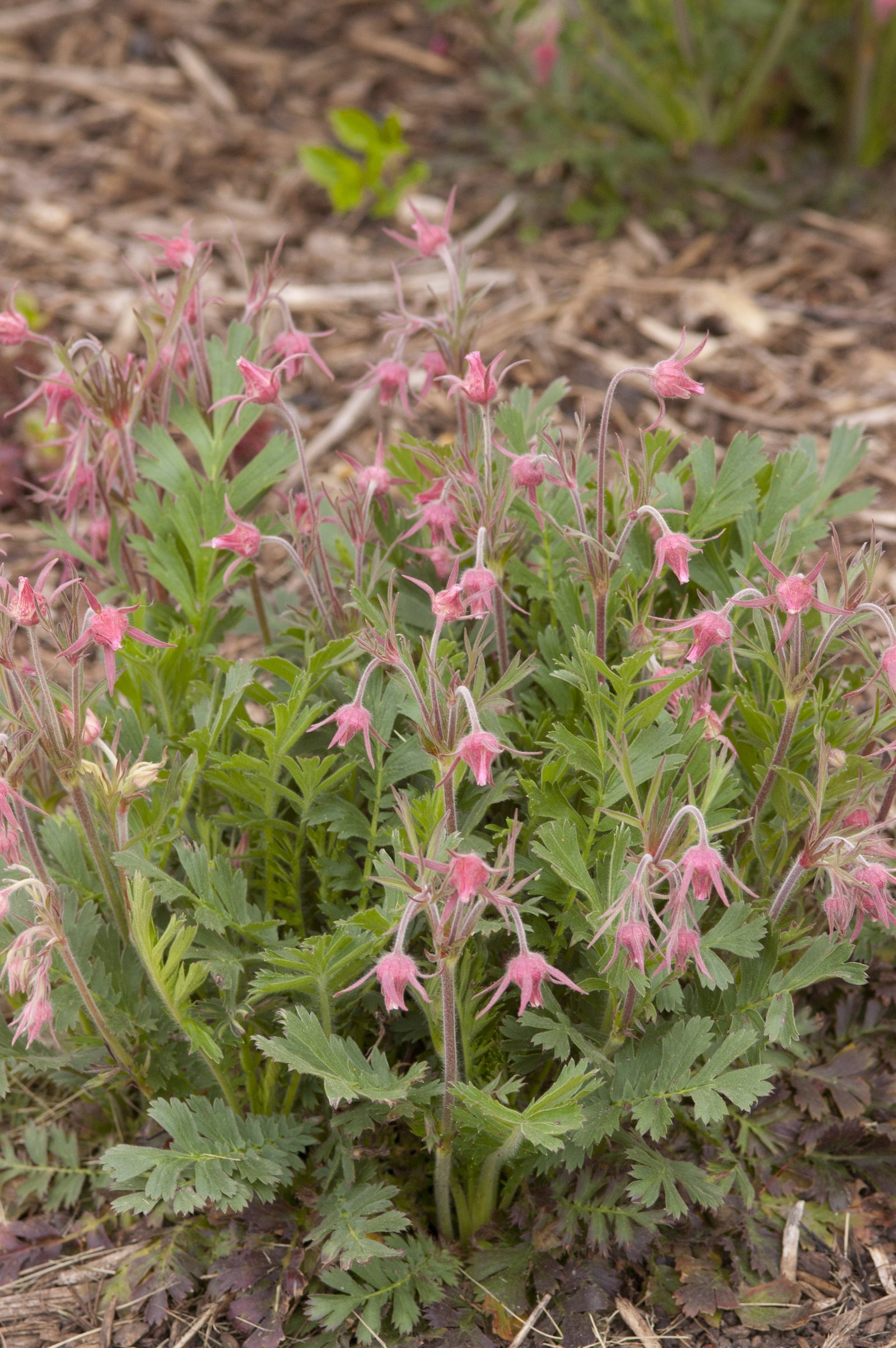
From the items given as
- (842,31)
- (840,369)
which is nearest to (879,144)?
(842,31)

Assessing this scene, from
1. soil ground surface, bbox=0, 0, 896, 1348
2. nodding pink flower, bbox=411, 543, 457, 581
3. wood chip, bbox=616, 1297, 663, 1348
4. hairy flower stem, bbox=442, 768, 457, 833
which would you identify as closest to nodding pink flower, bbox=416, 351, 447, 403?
nodding pink flower, bbox=411, 543, 457, 581

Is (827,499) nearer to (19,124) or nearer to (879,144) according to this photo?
(879,144)

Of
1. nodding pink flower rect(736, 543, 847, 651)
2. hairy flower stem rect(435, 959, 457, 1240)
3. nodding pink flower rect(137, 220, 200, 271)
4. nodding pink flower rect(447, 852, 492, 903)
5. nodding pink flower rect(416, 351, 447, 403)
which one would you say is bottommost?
hairy flower stem rect(435, 959, 457, 1240)

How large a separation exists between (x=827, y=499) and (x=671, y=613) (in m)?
0.49

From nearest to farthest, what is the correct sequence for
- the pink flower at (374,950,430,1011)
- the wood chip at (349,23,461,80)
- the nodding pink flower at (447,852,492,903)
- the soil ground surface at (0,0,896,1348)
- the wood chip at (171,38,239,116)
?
1. the nodding pink flower at (447,852,492,903)
2. the pink flower at (374,950,430,1011)
3. the soil ground surface at (0,0,896,1348)
4. the wood chip at (171,38,239,116)
5. the wood chip at (349,23,461,80)

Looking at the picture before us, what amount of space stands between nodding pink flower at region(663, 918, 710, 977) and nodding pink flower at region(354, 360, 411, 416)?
40.5 inches

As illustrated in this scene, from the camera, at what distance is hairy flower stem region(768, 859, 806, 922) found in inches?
75.9

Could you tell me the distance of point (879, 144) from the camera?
4828 mm

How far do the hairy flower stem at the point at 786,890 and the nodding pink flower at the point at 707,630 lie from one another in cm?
35

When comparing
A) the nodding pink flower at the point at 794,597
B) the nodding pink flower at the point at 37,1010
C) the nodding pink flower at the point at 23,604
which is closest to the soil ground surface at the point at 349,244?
the nodding pink flower at the point at 794,597

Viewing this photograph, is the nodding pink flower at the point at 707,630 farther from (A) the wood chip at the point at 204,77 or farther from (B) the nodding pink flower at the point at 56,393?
(A) the wood chip at the point at 204,77

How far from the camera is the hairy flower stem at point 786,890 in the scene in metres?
1.93

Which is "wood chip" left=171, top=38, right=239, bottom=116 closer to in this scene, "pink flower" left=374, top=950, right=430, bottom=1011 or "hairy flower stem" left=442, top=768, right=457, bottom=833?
"hairy flower stem" left=442, top=768, right=457, bottom=833

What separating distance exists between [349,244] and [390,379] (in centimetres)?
293
